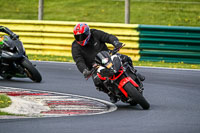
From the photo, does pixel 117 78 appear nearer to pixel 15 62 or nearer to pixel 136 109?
pixel 136 109

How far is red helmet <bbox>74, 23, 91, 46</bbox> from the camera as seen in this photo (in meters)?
9.55

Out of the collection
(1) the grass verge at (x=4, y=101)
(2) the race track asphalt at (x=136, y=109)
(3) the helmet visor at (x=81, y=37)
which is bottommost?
(2) the race track asphalt at (x=136, y=109)

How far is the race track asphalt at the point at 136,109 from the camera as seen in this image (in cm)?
740

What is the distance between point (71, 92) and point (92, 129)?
404cm

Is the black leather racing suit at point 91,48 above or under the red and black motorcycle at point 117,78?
above

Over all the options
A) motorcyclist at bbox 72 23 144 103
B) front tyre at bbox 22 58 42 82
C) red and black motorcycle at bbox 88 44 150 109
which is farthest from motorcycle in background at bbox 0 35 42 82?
red and black motorcycle at bbox 88 44 150 109

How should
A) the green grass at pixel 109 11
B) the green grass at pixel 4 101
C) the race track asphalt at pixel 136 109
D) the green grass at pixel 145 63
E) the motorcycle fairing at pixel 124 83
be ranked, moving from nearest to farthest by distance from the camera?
the race track asphalt at pixel 136 109
the green grass at pixel 4 101
the motorcycle fairing at pixel 124 83
the green grass at pixel 145 63
the green grass at pixel 109 11

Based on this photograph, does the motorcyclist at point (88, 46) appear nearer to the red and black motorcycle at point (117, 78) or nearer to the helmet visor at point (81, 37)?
the helmet visor at point (81, 37)

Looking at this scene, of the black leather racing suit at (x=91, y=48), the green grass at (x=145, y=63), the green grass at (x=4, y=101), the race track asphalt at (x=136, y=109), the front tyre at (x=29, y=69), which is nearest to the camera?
the race track asphalt at (x=136, y=109)

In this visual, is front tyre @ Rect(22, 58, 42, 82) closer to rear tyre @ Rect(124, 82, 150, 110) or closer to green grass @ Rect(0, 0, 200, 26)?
rear tyre @ Rect(124, 82, 150, 110)

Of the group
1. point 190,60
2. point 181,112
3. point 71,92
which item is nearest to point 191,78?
point 190,60

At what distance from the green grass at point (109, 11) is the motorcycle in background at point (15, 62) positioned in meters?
10.8

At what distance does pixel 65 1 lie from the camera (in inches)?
1070

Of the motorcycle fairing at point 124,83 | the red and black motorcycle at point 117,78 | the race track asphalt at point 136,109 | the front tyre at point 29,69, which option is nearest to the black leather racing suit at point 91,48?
the red and black motorcycle at point 117,78
